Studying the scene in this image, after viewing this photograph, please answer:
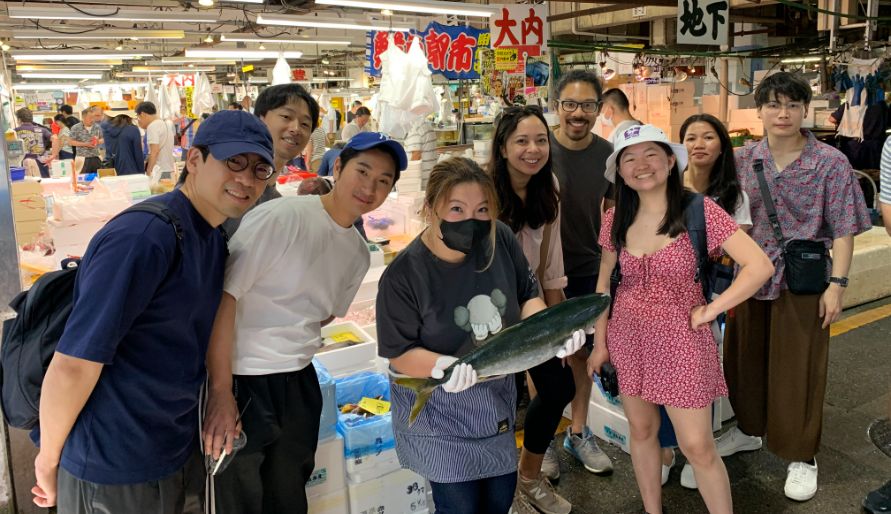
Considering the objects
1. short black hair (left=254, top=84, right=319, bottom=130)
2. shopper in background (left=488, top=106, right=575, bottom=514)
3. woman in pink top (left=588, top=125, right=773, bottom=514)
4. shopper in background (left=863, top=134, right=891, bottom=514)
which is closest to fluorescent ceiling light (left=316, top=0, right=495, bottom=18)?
short black hair (left=254, top=84, right=319, bottom=130)

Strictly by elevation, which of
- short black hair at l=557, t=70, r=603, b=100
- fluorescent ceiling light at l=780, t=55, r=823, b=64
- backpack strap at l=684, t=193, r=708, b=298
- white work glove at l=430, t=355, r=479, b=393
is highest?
fluorescent ceiling light at l=780, t=55, r=823, b=64

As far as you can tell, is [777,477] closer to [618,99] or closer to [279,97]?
[618,99]

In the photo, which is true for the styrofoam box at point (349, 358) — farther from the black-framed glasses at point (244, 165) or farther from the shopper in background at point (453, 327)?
the black-framed glasses at point (244, 165)

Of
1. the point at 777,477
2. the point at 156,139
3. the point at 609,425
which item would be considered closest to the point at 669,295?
the point at 609,425

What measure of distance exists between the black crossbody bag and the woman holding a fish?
4.84 feet

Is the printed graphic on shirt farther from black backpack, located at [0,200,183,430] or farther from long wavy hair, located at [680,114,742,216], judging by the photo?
long wavy hair, located at [680,114,742,216]

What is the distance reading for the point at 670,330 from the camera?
8.22 ft

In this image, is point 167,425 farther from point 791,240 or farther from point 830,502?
point 830,502

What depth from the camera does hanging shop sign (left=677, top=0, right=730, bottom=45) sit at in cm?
695

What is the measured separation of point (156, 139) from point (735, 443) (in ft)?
31.0

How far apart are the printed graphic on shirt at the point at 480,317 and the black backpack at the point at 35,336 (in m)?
0.90

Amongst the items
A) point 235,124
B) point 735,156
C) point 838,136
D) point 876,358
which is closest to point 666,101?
point 838,136

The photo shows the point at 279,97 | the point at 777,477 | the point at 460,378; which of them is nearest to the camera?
the point at 460,378

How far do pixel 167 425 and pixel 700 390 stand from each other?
184cm
